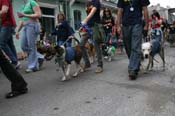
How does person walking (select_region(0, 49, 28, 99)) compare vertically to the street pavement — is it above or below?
above

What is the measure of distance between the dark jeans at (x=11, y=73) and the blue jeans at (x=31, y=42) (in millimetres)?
3084

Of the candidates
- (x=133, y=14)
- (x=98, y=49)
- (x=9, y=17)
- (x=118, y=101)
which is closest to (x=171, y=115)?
(x=118, y=101)

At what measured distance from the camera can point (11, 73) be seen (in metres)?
6.55

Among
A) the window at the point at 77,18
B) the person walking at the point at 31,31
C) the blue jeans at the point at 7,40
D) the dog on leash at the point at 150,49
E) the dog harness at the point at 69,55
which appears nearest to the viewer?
the dog harness at the point at 69,55

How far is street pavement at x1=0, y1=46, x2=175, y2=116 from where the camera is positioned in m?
5.60

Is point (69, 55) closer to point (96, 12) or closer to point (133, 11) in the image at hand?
point (96, 12)

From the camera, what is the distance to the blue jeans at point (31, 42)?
9.61 meters

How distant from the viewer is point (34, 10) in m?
9.27

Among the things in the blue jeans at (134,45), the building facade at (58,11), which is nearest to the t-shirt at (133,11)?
the blue jeans at (134,45)

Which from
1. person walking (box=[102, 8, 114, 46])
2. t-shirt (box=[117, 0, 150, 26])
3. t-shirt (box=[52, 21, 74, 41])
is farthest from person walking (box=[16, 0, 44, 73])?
person walking (box=[102, 8, 114, 46])

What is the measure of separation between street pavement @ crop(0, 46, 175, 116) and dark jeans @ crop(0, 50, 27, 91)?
209mm

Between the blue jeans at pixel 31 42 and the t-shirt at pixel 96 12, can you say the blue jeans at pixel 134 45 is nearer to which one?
the t-shirt at pixel 96 12

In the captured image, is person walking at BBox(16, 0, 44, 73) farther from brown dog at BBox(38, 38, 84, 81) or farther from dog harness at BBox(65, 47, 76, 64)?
dog harness at BBox(65, 47, 76, 64)

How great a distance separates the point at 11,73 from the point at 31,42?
3.21 meters
